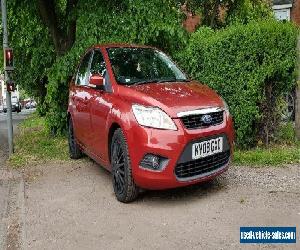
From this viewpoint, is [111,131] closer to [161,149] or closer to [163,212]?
[161,149]

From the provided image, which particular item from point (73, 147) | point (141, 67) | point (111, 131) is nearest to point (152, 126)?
point (111, 131)

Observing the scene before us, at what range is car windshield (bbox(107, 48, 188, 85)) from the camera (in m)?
6.08

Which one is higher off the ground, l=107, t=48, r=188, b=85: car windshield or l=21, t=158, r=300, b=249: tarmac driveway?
l=107, t=48, r=188, b=85: car windshield

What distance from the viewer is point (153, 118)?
199 inches

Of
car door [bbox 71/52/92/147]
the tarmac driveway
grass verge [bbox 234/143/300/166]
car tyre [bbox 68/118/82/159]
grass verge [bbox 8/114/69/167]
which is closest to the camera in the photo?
the tarmac driveway

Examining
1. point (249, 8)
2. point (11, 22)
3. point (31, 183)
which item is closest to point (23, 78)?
point (11, 22)

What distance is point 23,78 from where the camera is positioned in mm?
16797

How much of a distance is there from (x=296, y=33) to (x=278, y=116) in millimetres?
1367

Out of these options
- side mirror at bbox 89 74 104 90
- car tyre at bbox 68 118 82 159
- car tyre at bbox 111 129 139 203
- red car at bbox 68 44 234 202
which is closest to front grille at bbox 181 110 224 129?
red car at bbox 68 44 234 202

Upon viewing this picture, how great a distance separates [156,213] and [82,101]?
2.57 meters

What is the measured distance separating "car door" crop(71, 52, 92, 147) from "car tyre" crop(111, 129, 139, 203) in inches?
47.0

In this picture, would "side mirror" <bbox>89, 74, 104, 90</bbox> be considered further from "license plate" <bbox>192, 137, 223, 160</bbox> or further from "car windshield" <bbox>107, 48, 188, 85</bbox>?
"license plate" <bbox>192, 137, 223, 160</bbox>

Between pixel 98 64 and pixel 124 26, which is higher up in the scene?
pixel 124 26

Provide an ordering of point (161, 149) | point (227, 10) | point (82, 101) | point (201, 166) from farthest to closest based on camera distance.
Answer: point (227, 10) → point (82, 101) → point (201, 166) → point (161, 149)
